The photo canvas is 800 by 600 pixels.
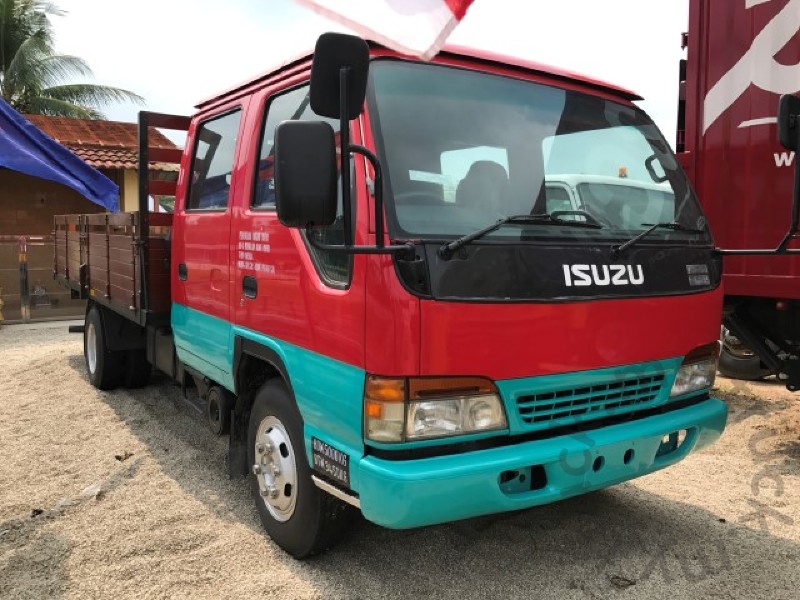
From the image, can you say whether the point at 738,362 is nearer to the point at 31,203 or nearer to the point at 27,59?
the point at 31,203

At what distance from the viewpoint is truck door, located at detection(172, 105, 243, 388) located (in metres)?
3.46

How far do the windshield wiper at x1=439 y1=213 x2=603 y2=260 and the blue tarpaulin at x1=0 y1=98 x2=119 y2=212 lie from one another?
10777mm

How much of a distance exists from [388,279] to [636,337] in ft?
3.71

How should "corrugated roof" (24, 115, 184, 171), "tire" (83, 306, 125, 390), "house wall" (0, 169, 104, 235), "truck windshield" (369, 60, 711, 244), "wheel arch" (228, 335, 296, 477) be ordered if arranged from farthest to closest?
1. "corrugated roof" (24, 115, 184, 171)
2. "house wall" (0, 169, 104, 235)
3. "tire" (83, 306, 125, 390)
4. "wheel arch" (228, 335, 296, 477)
5. "truck windshield" (369, 60, 711, 244)

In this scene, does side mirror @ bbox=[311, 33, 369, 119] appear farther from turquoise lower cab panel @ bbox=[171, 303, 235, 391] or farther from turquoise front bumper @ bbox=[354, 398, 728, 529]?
turquoise lower cab panel @ bbox=[171, 303, 235, 391]

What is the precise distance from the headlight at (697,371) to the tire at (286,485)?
→ 1.57 m

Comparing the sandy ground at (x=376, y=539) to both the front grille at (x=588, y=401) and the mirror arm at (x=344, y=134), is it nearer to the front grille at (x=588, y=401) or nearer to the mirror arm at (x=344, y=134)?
the front grille at (x=588, y=401)

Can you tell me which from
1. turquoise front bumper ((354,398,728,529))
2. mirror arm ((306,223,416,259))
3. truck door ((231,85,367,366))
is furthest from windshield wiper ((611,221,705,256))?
truck door ((231,85,367,366))

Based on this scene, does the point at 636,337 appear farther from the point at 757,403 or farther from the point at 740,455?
the point at 757,403

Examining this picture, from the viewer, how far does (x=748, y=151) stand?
14.2 ft

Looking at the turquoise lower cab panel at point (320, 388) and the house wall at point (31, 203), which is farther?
the house wall at point (31, 203)

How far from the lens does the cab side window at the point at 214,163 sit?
11.6 ft

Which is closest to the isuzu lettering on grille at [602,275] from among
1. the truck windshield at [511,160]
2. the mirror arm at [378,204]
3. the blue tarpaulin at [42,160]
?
the truck windshield at [511,160]

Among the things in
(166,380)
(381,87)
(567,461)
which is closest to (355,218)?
(381,87)
